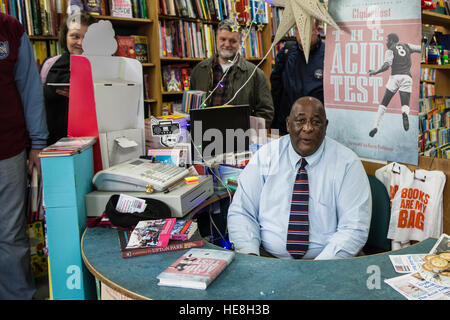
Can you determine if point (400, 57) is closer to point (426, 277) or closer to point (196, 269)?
point (426, 277)

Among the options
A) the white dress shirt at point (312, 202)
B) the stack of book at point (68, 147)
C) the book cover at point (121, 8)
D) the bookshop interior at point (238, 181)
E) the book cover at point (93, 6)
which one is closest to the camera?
the bookshop interior at point (238, 181)

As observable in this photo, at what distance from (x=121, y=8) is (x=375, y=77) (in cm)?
239

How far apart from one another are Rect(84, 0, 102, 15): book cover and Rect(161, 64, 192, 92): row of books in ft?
2.64

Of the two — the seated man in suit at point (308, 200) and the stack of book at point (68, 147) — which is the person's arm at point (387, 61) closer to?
the seated man in suit at point (308, 200)

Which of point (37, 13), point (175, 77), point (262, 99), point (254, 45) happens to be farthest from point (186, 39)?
point (37, 13)

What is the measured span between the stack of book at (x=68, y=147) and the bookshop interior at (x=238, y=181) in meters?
0.01

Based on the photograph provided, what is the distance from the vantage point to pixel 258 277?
Answer: 49.4 inches

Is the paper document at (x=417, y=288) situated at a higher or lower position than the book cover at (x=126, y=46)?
lower

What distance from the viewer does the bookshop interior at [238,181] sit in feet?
4.22

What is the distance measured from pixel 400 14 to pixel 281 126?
1.48 metres

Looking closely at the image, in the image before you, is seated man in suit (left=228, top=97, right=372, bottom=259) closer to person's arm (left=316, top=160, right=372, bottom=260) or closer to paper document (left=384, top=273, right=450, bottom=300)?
person's arm (left=316, top=160, right=372, bottom=260)

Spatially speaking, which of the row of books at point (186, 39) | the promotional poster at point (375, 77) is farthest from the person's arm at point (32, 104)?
the row of books at point (186, 39)

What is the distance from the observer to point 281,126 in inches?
130

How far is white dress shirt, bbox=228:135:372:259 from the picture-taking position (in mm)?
1724
